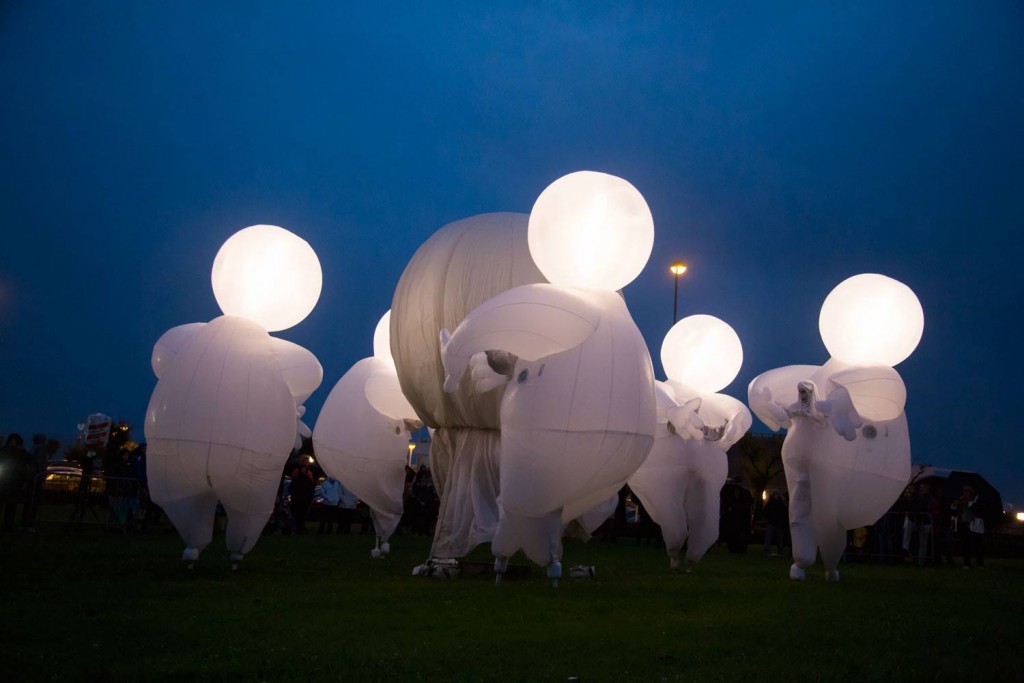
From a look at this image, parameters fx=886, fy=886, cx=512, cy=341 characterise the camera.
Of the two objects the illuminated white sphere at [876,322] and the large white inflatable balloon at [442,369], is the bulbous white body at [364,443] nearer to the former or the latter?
the large white inflatable balloon at [442,369]

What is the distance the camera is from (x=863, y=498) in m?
12.2

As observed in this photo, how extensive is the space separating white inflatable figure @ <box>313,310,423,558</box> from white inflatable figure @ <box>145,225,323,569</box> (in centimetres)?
260

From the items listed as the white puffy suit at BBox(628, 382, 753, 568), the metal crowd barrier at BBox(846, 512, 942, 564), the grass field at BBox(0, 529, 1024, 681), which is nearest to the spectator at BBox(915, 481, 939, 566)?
the metal crowd barrier at BBox(846, 512, 942, 564)

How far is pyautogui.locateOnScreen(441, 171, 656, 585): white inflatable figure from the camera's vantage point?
9.46 m

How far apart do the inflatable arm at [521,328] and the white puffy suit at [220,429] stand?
107 inches

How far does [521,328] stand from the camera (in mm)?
9414

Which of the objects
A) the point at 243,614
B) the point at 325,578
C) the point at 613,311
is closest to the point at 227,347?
the point at 325,578

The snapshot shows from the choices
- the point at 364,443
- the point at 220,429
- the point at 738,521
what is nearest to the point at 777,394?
the point at 364,443

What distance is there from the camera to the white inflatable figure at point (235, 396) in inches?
408

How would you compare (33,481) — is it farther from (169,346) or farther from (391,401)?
(391,401)

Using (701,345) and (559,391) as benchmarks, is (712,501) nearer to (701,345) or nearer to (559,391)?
(701,345)

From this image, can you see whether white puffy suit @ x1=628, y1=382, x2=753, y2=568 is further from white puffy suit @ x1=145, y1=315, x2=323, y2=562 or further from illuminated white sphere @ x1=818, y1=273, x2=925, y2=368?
white puffy suit @ x1=145, y1=315, x2=323, y2=562

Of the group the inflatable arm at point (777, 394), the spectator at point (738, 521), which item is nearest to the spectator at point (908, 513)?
the spectator at point (738, 521)

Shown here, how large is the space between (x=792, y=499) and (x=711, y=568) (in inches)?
112
